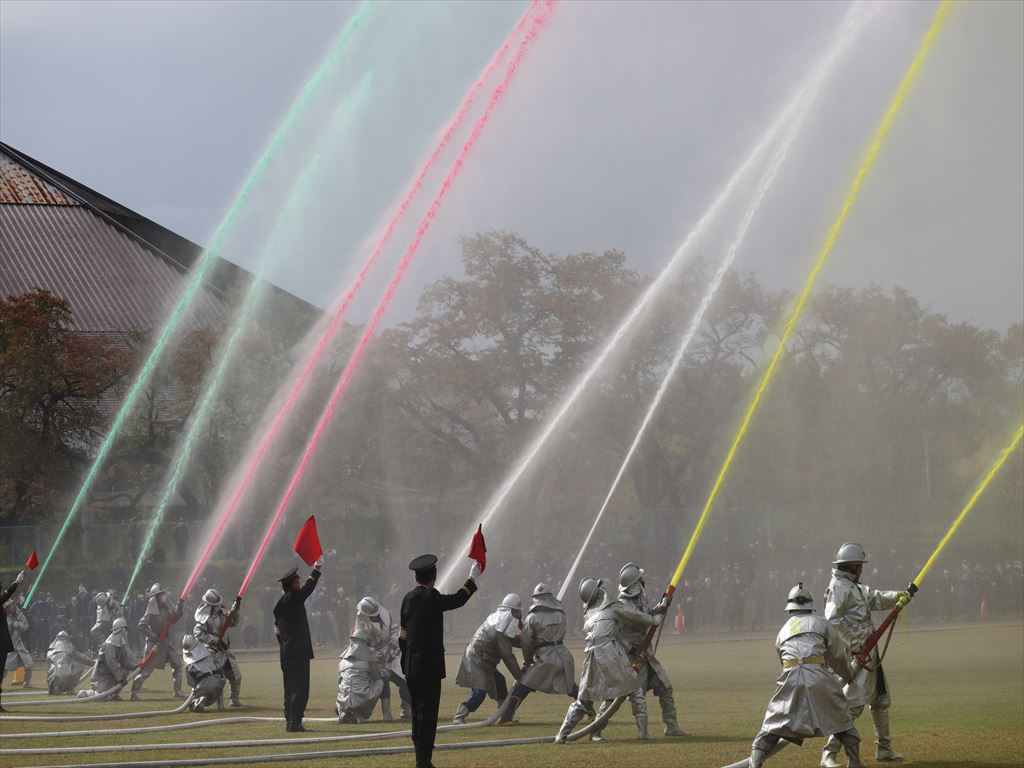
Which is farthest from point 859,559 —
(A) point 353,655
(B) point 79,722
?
(B) point 79,722

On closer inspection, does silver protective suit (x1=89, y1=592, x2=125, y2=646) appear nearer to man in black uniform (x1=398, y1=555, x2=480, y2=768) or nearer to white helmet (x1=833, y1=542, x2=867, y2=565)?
man in black uniform (x1=398, y1=555, x2=480, y2=768)

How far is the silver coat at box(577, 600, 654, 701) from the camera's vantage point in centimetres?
1598

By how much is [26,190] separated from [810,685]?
273ft

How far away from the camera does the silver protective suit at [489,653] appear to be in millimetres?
18938

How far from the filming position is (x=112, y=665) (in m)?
25.8

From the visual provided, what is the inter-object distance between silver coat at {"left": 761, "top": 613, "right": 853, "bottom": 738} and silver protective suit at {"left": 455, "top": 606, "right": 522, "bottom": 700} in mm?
6746

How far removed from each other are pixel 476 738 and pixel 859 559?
550 cm

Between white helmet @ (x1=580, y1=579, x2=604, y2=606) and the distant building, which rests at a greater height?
the distant building

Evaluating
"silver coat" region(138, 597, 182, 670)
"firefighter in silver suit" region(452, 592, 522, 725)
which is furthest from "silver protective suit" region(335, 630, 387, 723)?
"silver coat" region(138, 597, 182, 670)

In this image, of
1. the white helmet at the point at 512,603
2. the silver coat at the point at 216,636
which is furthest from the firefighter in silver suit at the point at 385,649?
the silver coat at the point at 216,636

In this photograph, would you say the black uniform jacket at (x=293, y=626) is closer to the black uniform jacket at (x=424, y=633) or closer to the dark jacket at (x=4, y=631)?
the dark jacket at (x=4, y=631)

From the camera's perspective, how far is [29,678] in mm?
30938

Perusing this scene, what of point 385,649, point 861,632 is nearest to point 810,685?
point 861,632

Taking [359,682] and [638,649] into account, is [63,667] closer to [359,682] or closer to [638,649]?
[359,682]
